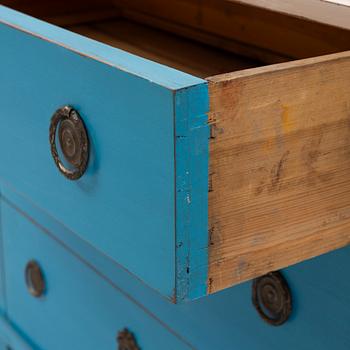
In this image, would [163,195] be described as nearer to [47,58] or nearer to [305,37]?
[47,58]

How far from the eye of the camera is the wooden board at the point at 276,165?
1.88ft

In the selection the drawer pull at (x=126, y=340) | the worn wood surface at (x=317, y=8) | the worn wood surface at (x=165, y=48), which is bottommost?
the drawer pull at (x=126, y=340)

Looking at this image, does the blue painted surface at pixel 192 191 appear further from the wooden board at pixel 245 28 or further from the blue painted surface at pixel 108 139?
the wooden board at pixel 245 28

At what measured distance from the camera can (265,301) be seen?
86 cm

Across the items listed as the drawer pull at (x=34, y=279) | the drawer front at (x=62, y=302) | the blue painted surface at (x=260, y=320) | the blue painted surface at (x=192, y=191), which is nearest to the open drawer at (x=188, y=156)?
the blue painted surface at (x=192, y=191)

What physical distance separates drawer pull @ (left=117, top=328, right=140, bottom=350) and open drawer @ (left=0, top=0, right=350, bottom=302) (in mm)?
419

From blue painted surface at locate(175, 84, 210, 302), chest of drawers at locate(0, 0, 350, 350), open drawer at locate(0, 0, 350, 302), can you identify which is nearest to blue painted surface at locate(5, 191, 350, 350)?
chest of drawers at locate(0, 0, 350, 350)

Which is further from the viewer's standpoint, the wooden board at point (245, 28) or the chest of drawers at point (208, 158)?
the wooden board at point (245, 28)

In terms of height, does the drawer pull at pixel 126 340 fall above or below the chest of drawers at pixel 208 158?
below

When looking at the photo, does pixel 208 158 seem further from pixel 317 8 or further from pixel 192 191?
pixel 317 8

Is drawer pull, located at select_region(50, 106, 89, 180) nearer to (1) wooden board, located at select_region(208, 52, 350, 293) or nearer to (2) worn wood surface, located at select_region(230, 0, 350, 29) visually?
(1) wooden board, located at select_region(208, 52, 350, 293)

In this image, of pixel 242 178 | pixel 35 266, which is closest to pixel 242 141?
pixel 242 178

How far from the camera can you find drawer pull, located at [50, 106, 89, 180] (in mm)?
675

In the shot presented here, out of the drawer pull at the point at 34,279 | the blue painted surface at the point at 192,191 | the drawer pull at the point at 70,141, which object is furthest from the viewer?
the drawer pull at the point at 34,279
